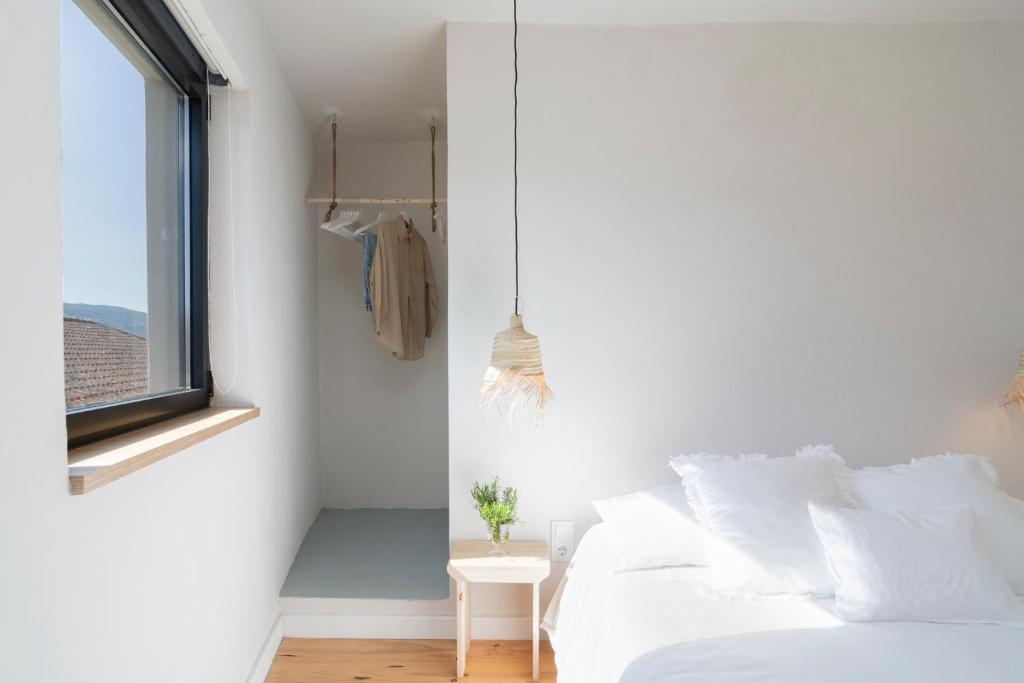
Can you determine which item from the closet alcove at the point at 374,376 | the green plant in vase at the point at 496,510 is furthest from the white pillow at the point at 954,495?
the closet alcove at the point at 374,376

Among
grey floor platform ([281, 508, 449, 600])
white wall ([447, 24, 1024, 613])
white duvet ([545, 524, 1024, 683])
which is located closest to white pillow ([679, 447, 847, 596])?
white duvet ([545, 524, 1024, 683])

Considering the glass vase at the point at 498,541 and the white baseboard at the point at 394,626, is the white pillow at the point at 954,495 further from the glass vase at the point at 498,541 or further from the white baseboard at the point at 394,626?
the white baseboard at the point at 394,626

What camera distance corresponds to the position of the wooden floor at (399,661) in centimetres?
214

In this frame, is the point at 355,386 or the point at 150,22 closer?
the point at 150,22

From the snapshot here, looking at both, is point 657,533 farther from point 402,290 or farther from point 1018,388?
point 402,290

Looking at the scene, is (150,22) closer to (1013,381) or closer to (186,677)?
(186,677)

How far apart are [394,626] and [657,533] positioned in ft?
3.89

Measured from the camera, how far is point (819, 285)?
242 centimetres

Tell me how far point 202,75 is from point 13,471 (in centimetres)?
146

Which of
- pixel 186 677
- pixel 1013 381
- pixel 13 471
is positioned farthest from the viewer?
pixel 1013 381

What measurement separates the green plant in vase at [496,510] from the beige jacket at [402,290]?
3.08ft

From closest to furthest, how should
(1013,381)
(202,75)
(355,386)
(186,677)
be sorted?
(186,677)
(202,75)
(1013,381)
(355,386)

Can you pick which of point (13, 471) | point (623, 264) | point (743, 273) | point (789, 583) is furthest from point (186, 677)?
point (743, 273)

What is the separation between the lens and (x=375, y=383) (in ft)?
11.6
